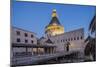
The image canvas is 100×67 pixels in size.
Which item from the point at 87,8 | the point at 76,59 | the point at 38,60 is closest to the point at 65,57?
the point at 76,59

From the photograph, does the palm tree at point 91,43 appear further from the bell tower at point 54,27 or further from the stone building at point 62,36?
the bell tower at point 54,27

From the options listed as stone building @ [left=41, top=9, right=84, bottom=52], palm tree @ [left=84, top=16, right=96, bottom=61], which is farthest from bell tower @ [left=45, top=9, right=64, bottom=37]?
palm tree @ [left=84, top=16, right=96, bottom=61]

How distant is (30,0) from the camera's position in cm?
201

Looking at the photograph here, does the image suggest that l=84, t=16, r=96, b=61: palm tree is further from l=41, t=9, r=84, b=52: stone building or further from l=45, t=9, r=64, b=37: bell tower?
l=45, t=9, r=64, b=37: bell tower

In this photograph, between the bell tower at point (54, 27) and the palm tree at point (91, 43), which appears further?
the palm tree at point (91, 43)

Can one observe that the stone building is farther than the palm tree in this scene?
No

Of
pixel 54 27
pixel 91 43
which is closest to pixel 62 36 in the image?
pixel 54 27

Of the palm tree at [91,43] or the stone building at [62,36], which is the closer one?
the stone building at [62,36]

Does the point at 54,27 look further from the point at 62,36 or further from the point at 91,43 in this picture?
the point at 91,43

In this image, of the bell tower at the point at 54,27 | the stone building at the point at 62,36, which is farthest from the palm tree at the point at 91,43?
the bell tower at the point at 54,27

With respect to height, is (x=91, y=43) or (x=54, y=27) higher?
(x=54, y=27)
